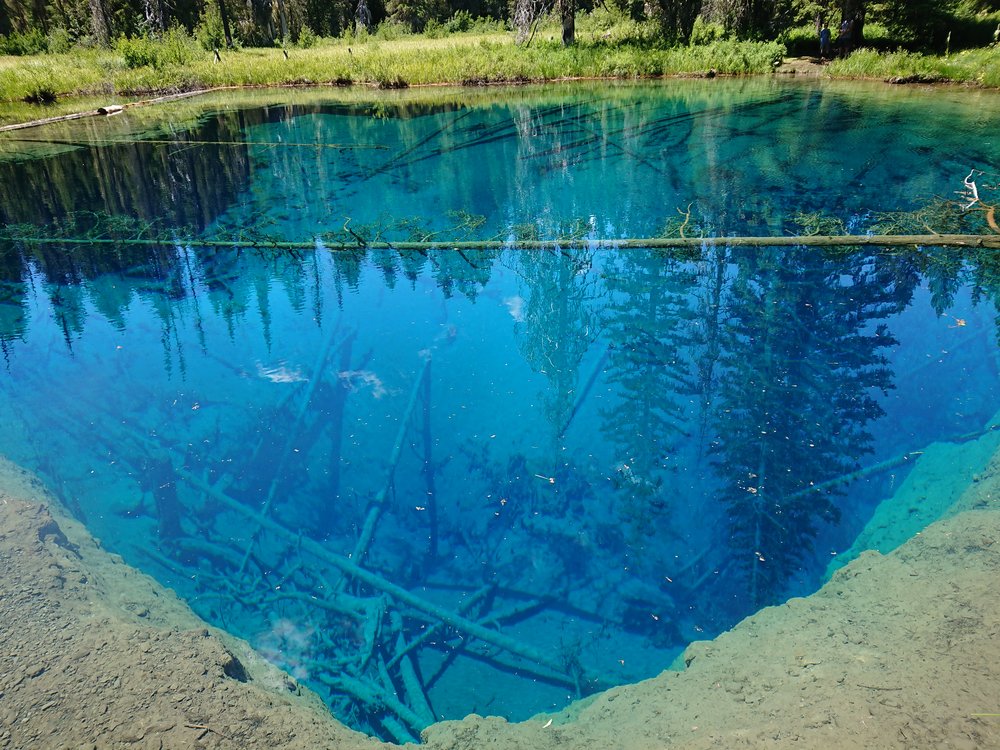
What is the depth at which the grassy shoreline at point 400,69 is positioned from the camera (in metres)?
18.6

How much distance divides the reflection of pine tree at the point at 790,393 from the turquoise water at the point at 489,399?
3 cm

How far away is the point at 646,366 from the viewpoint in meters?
5.23

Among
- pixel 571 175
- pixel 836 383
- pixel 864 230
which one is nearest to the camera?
pixel 836 383

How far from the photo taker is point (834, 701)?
7.67 ft

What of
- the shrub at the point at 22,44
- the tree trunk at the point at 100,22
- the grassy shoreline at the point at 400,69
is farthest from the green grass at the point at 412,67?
the shrub at the point at 22,44

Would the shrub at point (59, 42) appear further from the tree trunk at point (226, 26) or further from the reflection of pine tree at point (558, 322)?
the reflection of pine tree at point (558, 322)

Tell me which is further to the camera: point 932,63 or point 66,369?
point 932,63

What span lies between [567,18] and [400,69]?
18.1 ft

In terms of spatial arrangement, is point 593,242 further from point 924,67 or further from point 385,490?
point 924,67

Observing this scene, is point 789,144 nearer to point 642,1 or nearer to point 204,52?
point 642,1

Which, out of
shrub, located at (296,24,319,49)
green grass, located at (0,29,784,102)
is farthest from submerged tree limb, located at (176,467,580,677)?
shrub, located at (296,24,319,49)

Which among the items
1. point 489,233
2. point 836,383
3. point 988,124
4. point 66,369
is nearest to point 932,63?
point 988,124

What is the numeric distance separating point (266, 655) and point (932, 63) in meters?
18.5

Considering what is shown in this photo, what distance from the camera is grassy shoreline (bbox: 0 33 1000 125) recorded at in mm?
18594
